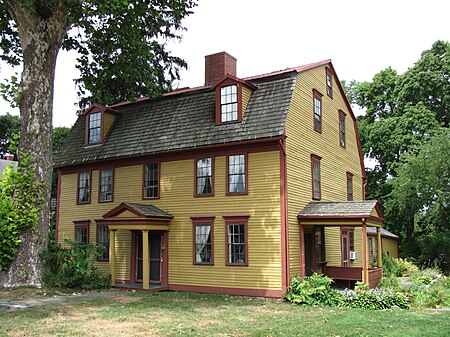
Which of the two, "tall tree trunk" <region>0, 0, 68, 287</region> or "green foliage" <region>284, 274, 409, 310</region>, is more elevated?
"tall tree trunk" <region>0, 0, 68, 287</region>

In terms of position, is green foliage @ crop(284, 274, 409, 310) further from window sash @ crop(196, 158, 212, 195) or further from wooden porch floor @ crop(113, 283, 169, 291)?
wooden porch floor @ crop(113, 283, 169, 291)

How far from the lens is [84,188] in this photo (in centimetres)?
2120

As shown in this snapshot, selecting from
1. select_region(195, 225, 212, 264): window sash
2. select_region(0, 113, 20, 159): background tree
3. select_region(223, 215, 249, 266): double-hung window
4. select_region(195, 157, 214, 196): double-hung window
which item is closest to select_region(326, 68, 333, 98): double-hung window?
select_region(195, 157, 214, 196): double-hung window

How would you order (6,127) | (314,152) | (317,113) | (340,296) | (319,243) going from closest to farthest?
(340,296)
(314,152)
(319,243)
(317,113)
(6,127)

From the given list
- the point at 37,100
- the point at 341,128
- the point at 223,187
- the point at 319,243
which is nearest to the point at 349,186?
the point at 341,128

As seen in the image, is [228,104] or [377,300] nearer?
[377,300]

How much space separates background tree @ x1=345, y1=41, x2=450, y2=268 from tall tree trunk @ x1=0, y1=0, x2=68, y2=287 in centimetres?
2162

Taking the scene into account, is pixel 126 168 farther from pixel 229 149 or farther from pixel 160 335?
pixel 160 335

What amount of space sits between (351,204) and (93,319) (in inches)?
374

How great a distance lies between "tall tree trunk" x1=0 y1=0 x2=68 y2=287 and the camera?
1603 centimetres

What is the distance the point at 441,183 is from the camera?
91.7 feet

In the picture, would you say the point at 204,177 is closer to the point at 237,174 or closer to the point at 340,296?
the point at 237,174

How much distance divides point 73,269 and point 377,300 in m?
10.5

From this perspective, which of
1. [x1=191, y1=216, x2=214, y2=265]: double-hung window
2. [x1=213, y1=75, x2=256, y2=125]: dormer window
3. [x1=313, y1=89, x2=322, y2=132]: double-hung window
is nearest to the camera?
[x1=191, y1=216, x2=214, y2=265]: double-hung window
